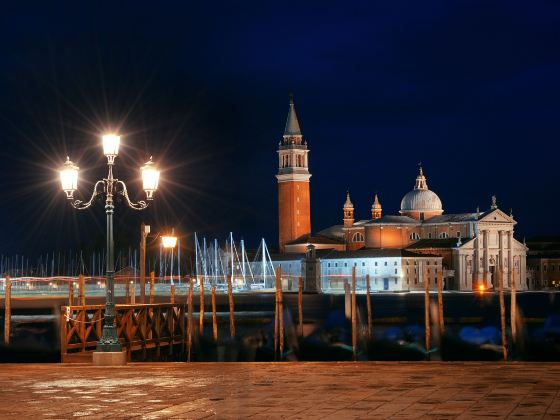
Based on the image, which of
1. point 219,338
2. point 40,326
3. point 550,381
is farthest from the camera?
point 40,326

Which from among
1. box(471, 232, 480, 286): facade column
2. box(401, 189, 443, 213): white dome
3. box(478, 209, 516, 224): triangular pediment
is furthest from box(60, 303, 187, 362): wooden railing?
box(401, 189, 443, 213): white dome

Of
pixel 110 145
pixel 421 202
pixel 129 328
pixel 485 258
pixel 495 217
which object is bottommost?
pixel 129 328

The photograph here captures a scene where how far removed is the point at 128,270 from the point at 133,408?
104962 mm

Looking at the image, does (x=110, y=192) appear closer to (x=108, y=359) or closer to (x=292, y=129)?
(x=108, y=359)

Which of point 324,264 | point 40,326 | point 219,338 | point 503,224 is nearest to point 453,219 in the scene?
point 503,224

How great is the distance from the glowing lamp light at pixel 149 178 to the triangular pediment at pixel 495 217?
96.4m

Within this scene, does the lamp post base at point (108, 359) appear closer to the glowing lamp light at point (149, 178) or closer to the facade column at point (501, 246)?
the glowing lamp light at point (149, 178)

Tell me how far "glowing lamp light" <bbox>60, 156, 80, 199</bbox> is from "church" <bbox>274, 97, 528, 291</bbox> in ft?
282

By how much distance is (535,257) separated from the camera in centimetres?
12500

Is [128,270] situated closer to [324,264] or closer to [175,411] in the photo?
[324,264]

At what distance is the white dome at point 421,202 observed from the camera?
117062 mm

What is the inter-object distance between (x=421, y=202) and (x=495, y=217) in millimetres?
8969

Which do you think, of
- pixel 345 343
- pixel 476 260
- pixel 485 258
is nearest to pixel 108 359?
pixel 345 343

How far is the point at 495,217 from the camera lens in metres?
112
